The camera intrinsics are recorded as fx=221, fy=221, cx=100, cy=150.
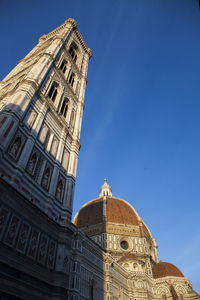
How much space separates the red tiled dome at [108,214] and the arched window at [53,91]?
30.1 meters

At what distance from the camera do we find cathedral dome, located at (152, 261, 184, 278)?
32.5m

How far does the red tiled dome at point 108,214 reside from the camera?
42.1m

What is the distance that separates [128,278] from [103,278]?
735 cm

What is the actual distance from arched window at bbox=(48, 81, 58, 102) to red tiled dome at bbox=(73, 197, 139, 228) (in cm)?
3005

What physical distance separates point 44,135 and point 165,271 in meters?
30.4

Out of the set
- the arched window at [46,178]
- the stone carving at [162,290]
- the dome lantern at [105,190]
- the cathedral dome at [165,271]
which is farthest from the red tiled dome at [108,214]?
the arched window at [46,178]

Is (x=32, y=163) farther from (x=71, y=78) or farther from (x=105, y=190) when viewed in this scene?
(x=105, y=190)

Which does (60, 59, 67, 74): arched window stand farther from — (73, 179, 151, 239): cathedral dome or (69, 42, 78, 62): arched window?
(73, 179, 151, 239): cathedral dome

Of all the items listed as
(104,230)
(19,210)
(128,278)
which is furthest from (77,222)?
(19,210)

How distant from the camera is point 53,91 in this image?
16516 millimetres

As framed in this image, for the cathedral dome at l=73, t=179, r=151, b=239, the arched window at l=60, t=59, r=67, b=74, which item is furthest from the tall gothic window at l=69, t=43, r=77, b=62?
the cathedral dome at l=73, t=179, r=151, b=239

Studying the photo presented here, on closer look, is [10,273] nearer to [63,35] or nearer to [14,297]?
[14,297]

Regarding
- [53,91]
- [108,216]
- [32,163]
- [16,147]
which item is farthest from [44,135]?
[108,216]

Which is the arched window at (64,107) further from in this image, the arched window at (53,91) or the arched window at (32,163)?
the arched window at (32,163)
